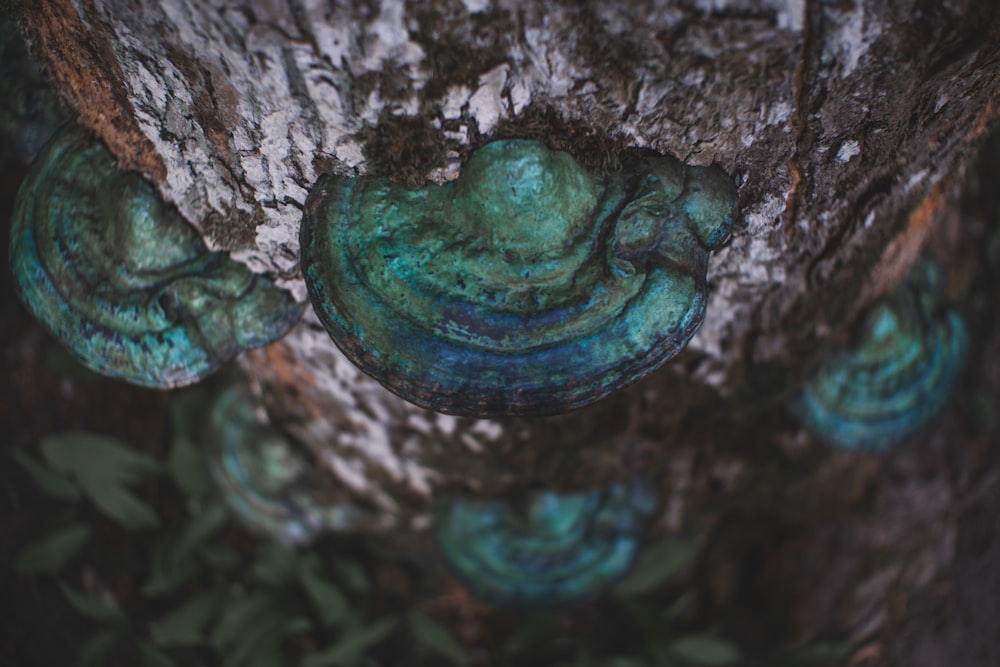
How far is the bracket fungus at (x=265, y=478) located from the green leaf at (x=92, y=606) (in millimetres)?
511

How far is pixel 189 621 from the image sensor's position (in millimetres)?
2309

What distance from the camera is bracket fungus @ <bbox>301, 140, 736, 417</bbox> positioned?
3.21 ft

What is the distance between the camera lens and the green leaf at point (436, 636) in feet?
7.68

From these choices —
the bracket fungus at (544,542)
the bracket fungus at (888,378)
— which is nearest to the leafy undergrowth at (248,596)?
the bracket fungus at (544,542)

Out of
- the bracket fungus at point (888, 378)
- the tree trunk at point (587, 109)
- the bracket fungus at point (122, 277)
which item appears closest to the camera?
the tree trunk at point (587, 109)

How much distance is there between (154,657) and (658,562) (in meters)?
1.59

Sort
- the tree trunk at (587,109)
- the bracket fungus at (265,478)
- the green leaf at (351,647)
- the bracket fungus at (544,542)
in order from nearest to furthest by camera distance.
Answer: the tree trunk at (587,109) < the bracket fungus at (544,542) < the bracket fungus at (265,478) < the green leaf at (351,647)

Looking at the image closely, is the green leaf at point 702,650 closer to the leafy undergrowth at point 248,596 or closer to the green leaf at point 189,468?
the leafy undergrowth at point 248,596

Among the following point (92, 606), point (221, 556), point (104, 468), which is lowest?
point (92, 606)

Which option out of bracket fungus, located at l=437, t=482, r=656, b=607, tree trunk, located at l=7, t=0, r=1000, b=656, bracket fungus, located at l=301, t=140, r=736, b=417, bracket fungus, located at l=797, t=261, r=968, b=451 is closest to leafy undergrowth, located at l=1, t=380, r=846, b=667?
bracket fungus, located at l=437, t=482, r=656, b=607

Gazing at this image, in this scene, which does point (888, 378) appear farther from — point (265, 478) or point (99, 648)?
point (99, 648)

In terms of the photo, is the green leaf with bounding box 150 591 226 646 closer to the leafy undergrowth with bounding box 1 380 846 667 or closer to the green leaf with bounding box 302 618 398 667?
the leafy undergrowth with bounding box 1 380 846 667

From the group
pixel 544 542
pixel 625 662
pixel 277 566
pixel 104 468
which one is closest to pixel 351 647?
pixel 277 566

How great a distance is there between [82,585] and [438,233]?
2231mm
